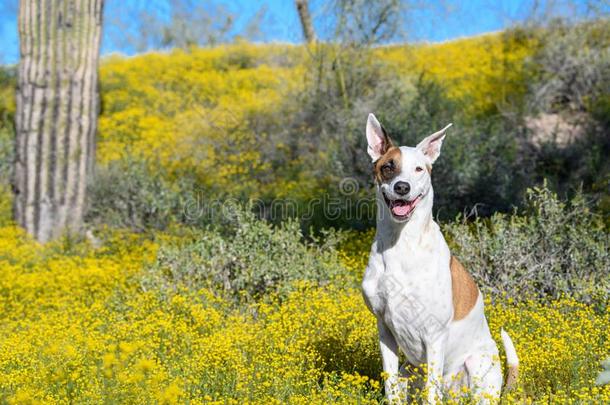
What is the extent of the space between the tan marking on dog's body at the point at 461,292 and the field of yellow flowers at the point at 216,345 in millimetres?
637

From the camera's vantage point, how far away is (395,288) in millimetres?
3639

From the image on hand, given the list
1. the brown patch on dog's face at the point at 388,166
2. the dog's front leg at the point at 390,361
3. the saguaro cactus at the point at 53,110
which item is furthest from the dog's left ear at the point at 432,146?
the saguaro cactus at the point at 53,110

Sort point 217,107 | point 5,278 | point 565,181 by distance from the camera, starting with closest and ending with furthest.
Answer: point 5,278, point 565,181, point 217,107

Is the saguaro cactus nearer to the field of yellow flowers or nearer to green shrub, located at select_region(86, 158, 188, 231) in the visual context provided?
green shrub, located at select_region(86, 158, 188, 231)

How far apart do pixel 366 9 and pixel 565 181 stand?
4.15 m

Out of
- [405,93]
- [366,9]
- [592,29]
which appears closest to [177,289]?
[366,9]

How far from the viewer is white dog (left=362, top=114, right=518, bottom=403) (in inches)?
142

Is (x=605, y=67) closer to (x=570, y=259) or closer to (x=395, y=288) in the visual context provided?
(x=570, y=259)

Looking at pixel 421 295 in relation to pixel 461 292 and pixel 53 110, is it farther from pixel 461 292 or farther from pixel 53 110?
pixel 53 110

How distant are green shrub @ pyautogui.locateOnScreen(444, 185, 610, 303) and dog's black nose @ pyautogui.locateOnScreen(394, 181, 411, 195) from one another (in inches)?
111

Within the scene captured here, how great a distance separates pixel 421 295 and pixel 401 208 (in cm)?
48

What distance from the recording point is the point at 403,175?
3613 millimetres

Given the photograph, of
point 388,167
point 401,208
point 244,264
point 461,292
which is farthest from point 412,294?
point 244,264

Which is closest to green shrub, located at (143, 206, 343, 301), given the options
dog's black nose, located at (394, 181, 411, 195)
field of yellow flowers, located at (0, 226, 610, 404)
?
field of yellow flowers, located at (0, 226, 610, 404)
